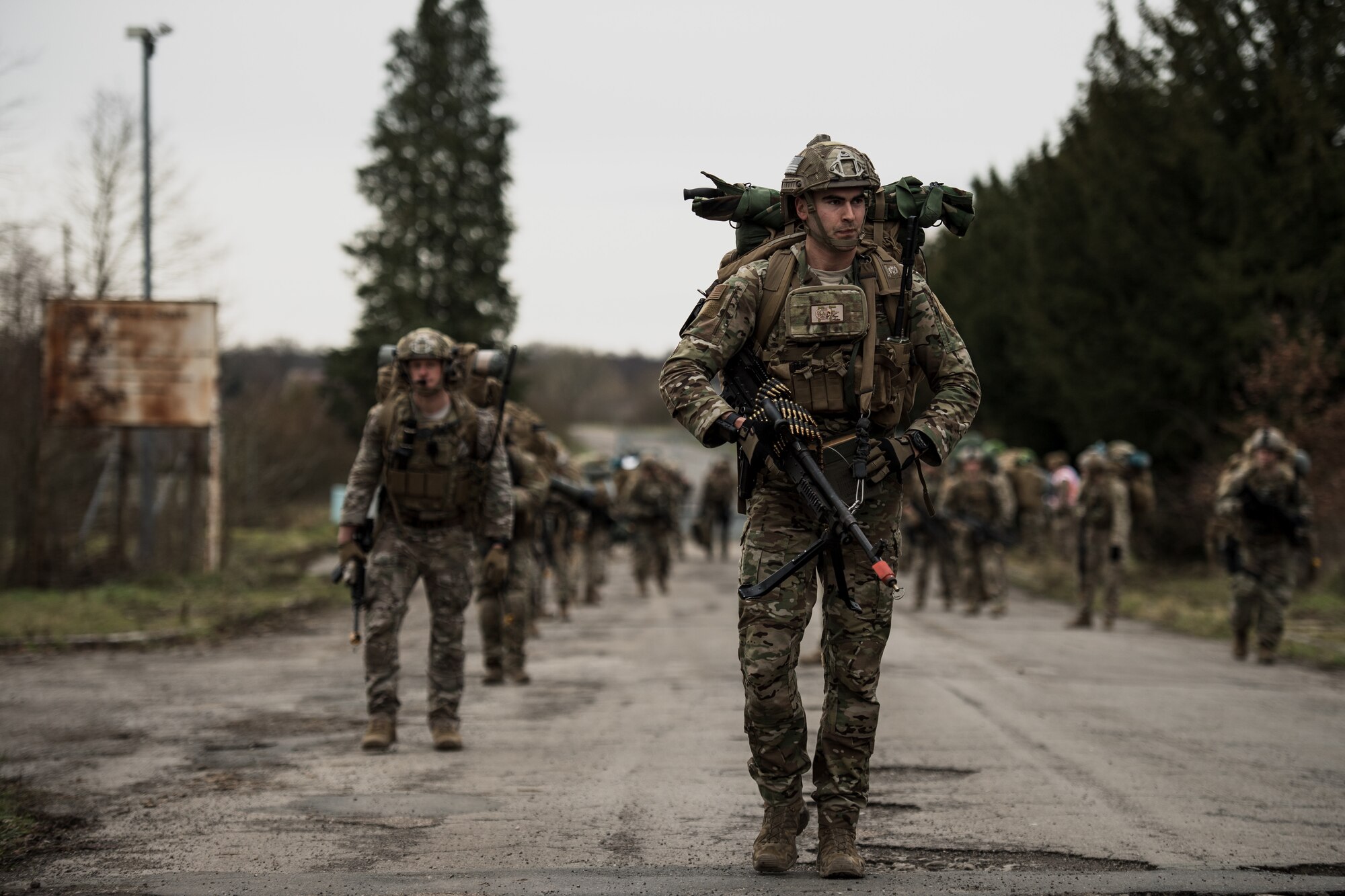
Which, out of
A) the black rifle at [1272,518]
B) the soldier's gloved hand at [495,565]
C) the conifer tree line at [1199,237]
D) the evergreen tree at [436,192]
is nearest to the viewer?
the soldier's gloved hand at [495,565]

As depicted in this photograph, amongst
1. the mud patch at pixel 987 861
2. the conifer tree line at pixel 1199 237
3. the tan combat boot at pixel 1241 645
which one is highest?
the conifer tree line at pixel 1199 237

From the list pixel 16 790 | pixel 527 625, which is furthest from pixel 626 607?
pixel 16 790

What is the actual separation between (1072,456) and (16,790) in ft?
94.1

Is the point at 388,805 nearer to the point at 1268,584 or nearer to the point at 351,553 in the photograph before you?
the point at 351,553

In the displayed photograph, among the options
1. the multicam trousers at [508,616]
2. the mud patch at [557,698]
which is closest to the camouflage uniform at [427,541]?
the mud patch at [557,698]

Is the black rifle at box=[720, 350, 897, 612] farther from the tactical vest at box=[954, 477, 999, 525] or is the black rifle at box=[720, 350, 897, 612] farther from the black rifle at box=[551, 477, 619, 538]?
the tactical vest at box=[954, 477, 999, 525]

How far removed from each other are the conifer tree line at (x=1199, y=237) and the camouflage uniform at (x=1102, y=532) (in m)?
3.27

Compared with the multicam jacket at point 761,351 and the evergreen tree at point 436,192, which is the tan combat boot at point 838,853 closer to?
the multicam jacket at point 761,351

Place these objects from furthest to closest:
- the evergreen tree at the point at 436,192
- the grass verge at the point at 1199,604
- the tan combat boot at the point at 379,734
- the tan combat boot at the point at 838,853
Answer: the evergreen tree at the point at 436,192, the grass verge at the point at 1199,604, the tan combat boot at the point at 379,734, the tan combat boot at the point at 838,853

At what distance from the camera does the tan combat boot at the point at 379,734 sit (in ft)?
26.5

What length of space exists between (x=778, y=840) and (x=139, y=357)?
17142 mm

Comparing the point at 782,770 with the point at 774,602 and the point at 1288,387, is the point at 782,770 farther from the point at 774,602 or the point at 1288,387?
the point at 1288,387

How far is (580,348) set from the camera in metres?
137

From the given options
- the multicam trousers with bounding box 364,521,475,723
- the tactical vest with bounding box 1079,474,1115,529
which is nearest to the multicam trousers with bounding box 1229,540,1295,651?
the tactical vest with bounding box 1079,474,1115,529
